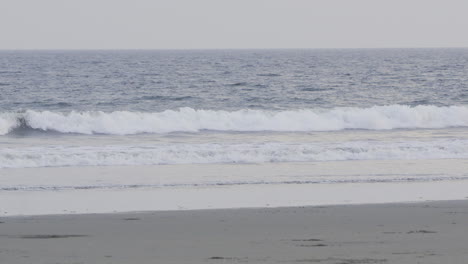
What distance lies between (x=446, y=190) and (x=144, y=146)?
8.25 meters

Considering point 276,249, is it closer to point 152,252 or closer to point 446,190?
point 152,252

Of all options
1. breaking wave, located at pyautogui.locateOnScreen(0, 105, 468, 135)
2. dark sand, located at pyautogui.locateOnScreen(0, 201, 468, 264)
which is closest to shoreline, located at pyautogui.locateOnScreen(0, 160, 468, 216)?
dark sand, located at pyautogui.locateOnScreen(0, 201, 468, 264)

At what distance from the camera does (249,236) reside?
812 centimetres

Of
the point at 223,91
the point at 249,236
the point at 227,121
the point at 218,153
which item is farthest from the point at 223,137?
the point at 223,91

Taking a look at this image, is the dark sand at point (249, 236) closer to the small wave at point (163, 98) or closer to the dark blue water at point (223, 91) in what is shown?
the dark blue water at point (223, 91)

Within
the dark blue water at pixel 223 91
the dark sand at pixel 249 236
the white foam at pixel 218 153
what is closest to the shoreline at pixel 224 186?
the white foam at pixel 218 153

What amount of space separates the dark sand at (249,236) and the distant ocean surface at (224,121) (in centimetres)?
342

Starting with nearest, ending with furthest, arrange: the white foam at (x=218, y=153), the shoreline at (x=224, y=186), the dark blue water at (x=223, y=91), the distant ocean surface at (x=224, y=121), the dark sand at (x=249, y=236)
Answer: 1. the dark sand at (x=249, y=236)
2. the shoreline at (x=224, y=186)
3. the white foam at (x=218, y=153)
4. the distant ocean surface at (x=224, y=121)
5. the dark blue water at (x=223, y=91)

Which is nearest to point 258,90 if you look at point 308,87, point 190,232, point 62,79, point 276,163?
point 308,87

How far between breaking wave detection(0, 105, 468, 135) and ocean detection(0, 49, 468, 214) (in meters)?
0.04

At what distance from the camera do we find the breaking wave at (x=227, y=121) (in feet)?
76.1

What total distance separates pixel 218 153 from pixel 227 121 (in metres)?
8.58

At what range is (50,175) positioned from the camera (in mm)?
13328

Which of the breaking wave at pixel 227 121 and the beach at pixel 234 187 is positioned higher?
the beach at pixel 234 187
